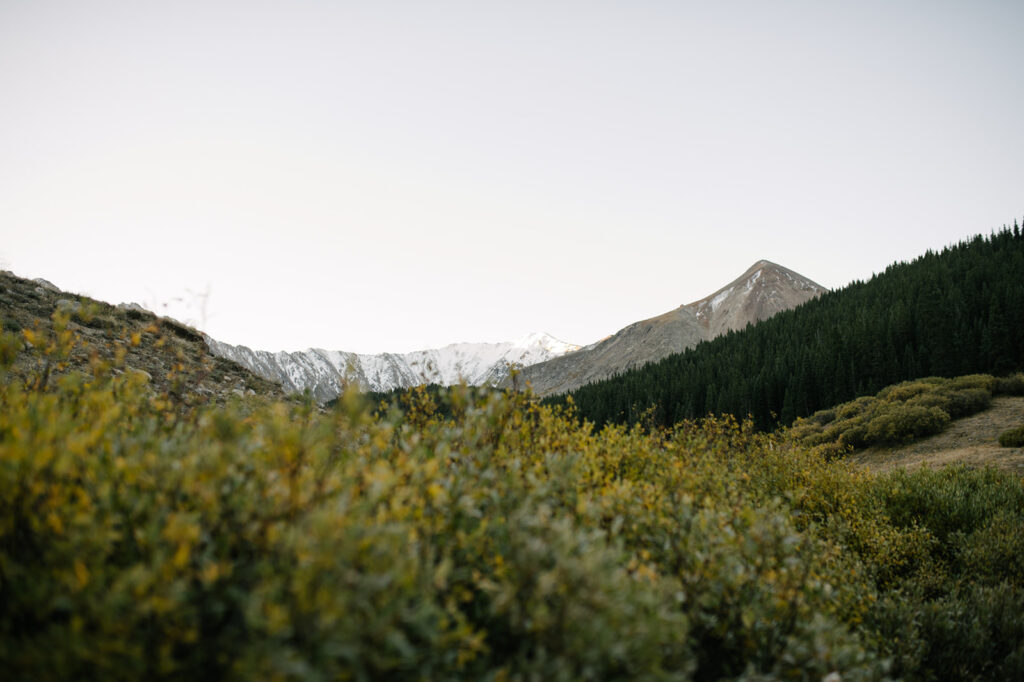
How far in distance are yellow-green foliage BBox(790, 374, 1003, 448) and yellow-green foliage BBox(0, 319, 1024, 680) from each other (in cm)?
2569

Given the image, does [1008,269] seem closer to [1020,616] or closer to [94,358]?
[1020,616]

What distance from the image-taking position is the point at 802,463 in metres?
15.7

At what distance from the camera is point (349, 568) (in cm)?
264

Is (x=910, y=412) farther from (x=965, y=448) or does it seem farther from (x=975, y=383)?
(x=975, y=383)

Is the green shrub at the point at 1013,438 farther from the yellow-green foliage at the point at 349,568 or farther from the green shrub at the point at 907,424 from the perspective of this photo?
the yellow-green foliage at the point at 349,568

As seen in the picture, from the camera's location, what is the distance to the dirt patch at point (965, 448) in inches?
864

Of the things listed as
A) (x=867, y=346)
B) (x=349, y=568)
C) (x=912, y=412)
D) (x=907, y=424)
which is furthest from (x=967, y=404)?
(x=349, y=568)

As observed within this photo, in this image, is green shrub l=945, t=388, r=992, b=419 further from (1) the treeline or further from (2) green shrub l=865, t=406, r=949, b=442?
(1) the treeline

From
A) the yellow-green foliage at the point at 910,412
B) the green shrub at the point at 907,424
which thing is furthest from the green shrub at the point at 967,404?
the green shrub at the point at 907,424

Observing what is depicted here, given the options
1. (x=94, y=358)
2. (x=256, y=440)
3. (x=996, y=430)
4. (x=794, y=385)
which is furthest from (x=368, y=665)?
(x=794, y=385)

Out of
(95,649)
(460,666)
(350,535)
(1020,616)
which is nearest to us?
(95,649)

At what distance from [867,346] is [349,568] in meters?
76.2

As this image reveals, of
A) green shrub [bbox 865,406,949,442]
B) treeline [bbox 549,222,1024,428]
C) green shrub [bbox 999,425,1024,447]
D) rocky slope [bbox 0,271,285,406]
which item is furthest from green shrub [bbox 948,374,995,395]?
rocky slope [bbox 0,271,285,406]

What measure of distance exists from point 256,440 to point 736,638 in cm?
500
